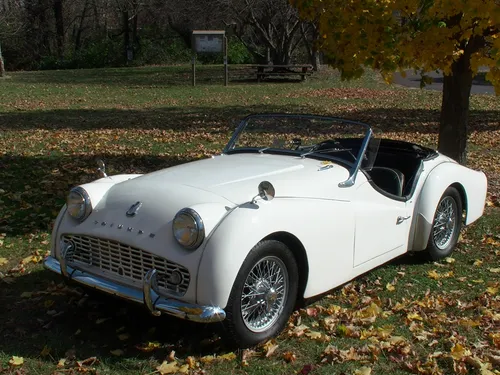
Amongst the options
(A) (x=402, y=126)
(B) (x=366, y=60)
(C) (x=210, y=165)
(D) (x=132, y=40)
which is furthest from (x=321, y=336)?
(D) (x=132, y=40)

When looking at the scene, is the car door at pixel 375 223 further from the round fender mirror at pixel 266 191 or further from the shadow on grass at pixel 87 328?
the shadow on grass at pixel 87 328

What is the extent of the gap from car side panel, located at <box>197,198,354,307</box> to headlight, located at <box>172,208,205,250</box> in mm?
74

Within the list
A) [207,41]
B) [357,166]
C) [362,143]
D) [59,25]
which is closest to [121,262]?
[357,166]

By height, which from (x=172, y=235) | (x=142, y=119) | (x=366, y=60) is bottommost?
(x=142, y=119)

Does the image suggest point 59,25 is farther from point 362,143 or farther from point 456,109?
point 362,143

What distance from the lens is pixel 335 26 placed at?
6922 mm

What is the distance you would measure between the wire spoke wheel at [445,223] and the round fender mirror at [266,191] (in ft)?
6.99

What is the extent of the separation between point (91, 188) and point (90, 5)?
4206cm

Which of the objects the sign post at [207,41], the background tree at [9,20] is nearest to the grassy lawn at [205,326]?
the sign post at [207,41]

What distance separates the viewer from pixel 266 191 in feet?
12.4

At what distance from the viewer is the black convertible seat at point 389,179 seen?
505 cm

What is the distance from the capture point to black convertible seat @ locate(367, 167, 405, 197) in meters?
5.05

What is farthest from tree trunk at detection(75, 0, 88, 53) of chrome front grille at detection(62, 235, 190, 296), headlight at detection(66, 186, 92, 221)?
chrome front grille at detection(62, 235, 190, 296)

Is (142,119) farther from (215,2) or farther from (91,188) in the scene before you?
(215,2)
